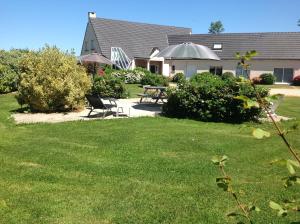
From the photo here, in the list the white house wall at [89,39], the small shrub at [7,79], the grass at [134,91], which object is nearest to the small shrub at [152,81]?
the grass at [134,91]

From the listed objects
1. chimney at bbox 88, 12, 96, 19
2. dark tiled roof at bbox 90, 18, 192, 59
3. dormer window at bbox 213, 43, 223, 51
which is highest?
chimney at bbox 88, 12, 96, 19

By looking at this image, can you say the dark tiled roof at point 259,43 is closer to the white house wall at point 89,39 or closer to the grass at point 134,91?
the white house wall at point 89,39

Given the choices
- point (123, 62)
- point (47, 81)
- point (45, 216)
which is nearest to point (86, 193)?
point (45, 216)

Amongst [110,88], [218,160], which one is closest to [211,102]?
[110,88]

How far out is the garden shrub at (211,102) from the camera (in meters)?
13.8

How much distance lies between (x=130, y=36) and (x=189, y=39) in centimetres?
706

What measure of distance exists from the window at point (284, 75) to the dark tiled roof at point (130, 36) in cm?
1436

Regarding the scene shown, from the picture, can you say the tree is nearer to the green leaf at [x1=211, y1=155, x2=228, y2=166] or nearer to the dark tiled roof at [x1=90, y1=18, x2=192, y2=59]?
the dark tiled roof at [x1=90, y1=18, x2=192, y2=59]

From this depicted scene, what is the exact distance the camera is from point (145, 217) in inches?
213

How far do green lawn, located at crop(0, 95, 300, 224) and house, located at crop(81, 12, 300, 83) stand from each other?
3381 centimetres

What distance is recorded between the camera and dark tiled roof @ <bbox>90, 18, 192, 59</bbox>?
154 feet

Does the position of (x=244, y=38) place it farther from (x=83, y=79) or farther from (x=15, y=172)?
(x=15, y=172)

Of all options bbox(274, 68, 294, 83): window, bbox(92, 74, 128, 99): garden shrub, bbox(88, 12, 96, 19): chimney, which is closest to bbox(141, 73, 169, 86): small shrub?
bbox(92, 74, 128, 99): garden shrub

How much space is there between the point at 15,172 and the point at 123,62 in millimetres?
39171
